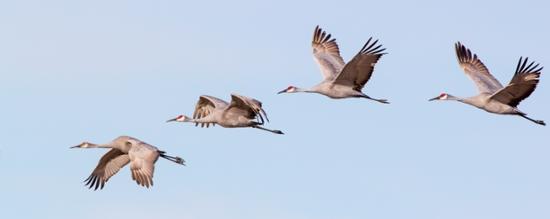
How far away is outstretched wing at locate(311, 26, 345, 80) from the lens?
32781mm

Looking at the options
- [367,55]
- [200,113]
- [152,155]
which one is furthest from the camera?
[200,113]

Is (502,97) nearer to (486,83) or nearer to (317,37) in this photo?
(486,83)

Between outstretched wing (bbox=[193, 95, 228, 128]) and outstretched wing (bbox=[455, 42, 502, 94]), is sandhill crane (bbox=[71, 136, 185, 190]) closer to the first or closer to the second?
outstretched wing (bbox=[193, 95, 228, 128])

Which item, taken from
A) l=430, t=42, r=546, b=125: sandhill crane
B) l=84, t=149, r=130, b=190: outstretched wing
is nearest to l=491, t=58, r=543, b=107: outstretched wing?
l=430, t=42, r=546, b=125: sandhill crane

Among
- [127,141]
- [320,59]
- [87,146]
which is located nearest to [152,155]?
[127,141]

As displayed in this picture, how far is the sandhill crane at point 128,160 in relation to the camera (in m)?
28.4

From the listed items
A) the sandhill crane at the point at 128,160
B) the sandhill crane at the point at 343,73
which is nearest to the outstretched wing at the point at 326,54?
the sandhill crane at the point at 343,73

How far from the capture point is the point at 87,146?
32.1m

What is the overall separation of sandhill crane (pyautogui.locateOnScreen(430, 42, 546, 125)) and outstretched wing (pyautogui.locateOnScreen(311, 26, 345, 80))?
2074mm

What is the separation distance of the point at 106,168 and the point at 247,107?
3.20 m

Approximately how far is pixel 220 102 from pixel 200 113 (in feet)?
7.11

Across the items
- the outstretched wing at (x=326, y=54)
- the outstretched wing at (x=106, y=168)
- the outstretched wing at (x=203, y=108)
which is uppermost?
the outstretched wing at (x=326, y=54)

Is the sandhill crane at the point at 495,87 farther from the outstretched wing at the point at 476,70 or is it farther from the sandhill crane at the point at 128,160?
the sandhill crane at the point at 128,160

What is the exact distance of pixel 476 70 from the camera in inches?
1298
